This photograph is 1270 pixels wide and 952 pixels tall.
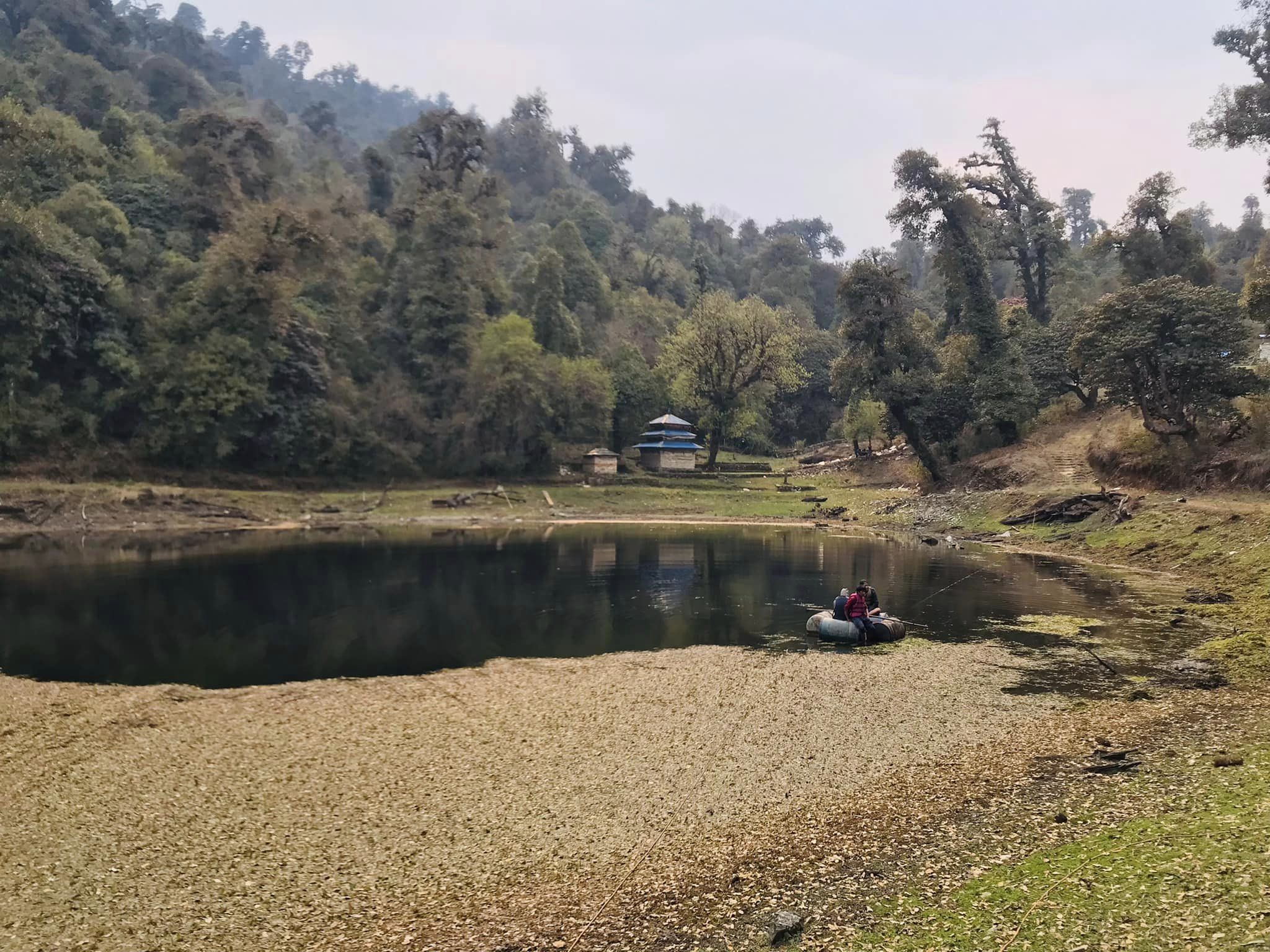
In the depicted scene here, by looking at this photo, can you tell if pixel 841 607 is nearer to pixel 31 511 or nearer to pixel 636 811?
pixel 636 811

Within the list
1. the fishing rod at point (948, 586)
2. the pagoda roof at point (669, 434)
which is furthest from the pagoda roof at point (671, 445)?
the fishing rod at point (948, 586)

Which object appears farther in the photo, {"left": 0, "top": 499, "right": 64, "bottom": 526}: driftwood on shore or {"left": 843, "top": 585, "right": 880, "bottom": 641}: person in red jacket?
{"left": 0, "top": 499, "right": 64, "bottom": 526}: driftwood on shore

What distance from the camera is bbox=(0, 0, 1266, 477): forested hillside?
56.1m

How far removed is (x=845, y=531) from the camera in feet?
174

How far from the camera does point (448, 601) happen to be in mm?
30359

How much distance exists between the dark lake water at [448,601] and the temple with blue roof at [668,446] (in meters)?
32.4

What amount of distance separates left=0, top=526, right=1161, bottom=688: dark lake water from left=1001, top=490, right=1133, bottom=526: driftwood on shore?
5771mm

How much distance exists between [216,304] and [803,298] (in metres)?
96.9

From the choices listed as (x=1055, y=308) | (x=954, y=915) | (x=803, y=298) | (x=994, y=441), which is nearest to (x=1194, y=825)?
(x=954, y=915)

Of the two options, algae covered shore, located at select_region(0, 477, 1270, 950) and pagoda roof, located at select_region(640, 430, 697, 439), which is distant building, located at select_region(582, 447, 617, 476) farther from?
algae covered shore, located at select_region(0, 477, 1270, 950)

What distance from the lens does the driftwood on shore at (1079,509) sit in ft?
131

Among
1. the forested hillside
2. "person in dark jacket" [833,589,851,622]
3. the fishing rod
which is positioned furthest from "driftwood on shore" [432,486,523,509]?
"person in dark jacket" [833,589,851,622]

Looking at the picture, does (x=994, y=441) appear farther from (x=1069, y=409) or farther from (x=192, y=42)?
(x=192, y=42)

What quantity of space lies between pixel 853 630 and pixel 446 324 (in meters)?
62.5
